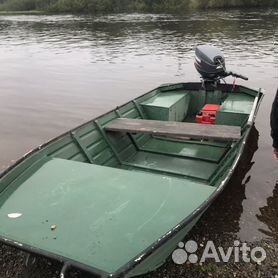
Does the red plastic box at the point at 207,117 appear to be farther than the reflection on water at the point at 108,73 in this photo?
No

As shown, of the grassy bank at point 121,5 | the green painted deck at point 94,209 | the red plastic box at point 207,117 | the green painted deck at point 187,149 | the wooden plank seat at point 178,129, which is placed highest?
the green painted deck at point 94,209

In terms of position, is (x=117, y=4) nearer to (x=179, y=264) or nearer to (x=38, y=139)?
(x=38, y=139)

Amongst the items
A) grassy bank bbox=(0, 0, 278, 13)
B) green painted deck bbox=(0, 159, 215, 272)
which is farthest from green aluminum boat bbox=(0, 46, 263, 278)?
grassy bank bbox=(0, 0, 278, 13)

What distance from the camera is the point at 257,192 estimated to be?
720 centimetres

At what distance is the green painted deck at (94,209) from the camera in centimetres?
397

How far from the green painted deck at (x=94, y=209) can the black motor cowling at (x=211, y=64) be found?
19.7ft

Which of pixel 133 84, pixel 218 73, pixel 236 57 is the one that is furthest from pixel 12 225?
pixel 236 57

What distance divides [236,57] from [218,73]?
1149cm

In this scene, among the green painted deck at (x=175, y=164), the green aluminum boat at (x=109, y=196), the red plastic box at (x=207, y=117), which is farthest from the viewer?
the red plastic box at (x=207, y=117)

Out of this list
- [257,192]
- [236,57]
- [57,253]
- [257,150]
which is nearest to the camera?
[57,253]

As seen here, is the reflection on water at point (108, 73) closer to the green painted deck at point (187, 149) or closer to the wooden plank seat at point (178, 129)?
the green painted deck at point (187, 149)

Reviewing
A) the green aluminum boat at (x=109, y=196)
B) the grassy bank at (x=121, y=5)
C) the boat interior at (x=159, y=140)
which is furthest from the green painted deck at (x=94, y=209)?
the grassy bank at (x=121, y=5)

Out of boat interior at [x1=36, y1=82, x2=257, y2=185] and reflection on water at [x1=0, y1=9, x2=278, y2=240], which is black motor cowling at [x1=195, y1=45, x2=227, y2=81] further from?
reflection on water at [x1=0, y1=9, x2=278, y2=240]

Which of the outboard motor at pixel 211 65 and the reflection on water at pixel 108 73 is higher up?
the outboard motor at pixel 211 65
